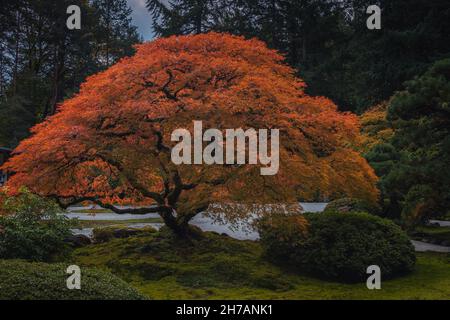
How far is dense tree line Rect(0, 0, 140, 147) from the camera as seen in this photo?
28.6m

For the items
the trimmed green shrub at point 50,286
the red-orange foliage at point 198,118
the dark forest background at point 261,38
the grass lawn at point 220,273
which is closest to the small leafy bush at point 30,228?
the red-orange foliage at point 198,118

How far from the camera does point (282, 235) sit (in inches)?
359

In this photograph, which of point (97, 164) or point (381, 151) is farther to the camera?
point (381, 151)

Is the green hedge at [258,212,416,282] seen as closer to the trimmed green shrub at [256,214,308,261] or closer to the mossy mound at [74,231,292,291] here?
the trimmed green shrub at [256,214,308,261]

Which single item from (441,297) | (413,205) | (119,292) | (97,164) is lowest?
(441,297)

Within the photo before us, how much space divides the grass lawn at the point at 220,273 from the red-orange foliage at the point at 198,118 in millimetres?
1289

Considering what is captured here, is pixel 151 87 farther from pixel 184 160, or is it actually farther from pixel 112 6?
pixel 112 6

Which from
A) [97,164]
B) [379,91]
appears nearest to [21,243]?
[97,164]

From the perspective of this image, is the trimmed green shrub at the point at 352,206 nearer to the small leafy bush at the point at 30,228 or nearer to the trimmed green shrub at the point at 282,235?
the trimmed green shrub at the point at 282,235

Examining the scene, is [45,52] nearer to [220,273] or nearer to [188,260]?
[188,260]

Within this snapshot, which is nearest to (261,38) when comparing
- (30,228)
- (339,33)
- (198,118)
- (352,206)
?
(339,33)

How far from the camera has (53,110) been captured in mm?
28109

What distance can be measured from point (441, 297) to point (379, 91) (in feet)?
60.9

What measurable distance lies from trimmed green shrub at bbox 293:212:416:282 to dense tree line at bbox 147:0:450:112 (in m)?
14.0
